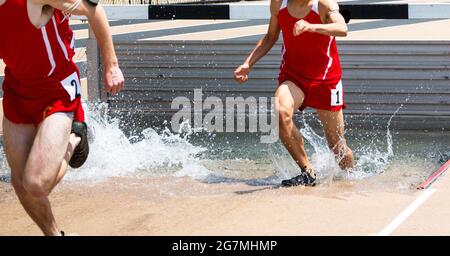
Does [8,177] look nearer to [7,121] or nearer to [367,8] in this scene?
[7,121]

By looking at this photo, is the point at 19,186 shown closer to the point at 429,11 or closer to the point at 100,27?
the point at 100,27

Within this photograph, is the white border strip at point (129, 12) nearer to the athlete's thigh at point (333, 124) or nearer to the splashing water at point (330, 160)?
the splashing water at point (330, 160)

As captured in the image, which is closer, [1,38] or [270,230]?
[1,38]

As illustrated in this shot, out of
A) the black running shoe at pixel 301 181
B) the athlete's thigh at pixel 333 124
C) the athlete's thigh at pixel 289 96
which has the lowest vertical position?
the black running shoe at pixel 301 181

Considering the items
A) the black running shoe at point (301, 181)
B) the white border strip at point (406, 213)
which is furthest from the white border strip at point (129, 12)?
the white border strip at point (406, 213)

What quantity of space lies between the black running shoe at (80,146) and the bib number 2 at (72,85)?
0.17 meters

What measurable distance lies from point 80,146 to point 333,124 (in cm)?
Answer: 273

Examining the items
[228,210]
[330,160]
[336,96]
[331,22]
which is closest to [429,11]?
[336,96]

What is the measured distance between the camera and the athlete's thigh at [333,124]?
8.57 m

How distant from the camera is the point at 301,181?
834 centimetres

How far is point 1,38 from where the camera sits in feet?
20.6
